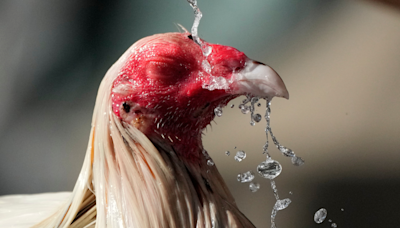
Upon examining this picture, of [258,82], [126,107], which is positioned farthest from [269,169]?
[126,107]

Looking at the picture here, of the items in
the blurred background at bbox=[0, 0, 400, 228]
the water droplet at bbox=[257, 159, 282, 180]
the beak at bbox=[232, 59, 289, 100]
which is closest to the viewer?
the beak at bbox=[232, 59, 289, 100]

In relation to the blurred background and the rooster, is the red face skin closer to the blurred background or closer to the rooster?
the rooster

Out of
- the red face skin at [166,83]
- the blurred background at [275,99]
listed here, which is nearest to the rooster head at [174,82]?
the red face skin at [166,83]

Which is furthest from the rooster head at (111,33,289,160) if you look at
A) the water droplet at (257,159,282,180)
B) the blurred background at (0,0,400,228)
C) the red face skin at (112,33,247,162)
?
the blurred background at (0,0,400,228)

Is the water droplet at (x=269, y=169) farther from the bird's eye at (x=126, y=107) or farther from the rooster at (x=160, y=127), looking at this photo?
the bird's eye at (x=126, y=107)

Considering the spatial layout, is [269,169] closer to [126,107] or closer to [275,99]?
[126,107]
